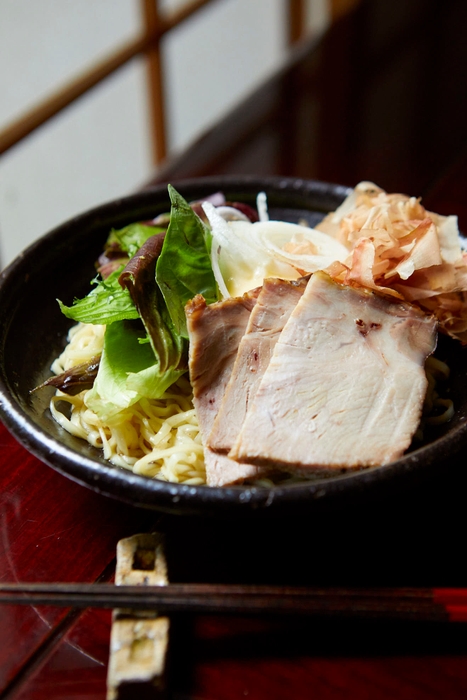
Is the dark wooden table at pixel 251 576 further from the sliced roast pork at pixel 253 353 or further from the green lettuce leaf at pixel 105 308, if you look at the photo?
the green lettuce leaf at pixel 105 308

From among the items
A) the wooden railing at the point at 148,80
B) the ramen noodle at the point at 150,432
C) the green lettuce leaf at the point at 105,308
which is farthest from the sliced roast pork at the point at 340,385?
the wooden railing at the point at 148,80

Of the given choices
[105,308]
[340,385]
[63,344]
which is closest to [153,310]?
[105,308]

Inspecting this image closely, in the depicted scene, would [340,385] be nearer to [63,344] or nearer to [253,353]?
[253,353]

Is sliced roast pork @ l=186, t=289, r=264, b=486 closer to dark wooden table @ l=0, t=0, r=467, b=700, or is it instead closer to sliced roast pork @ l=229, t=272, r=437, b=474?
sliced roast pork @ l=229, t=272, r=437, b=474

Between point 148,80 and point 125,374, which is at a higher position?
point 148,80

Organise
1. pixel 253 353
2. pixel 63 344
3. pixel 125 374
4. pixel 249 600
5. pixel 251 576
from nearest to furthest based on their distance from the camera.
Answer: pixel 249 600 < pixel 251 576 < pixel 253 353 < pixel 125 374 < pixel 63 344

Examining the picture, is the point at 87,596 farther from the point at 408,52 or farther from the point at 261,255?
→ the point at 408,52

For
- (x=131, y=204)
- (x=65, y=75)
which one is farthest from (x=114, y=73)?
(x=131, y=204)
